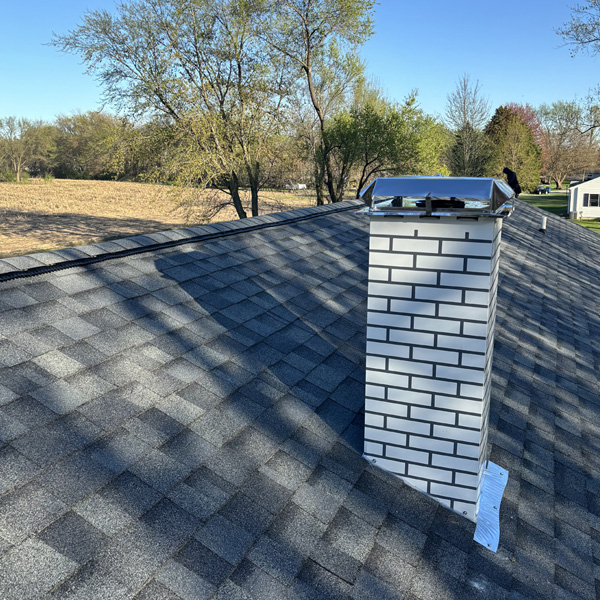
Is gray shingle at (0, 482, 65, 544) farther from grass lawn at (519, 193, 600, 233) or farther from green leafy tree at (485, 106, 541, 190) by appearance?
green leafy tree at (485, 106, 541, 190)

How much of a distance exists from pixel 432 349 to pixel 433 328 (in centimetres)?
11

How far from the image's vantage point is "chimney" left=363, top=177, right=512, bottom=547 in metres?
2.22

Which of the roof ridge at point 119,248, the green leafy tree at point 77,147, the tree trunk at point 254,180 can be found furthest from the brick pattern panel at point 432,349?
the green leafy tree at point 77,147

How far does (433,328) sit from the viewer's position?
2309 millimetres

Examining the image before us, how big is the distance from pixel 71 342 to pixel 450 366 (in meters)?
2.11

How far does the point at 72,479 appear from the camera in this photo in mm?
1848

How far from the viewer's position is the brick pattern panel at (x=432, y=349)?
7.32 feet

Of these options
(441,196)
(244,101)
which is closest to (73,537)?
(441,196)

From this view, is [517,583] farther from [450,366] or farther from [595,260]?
[595,260]

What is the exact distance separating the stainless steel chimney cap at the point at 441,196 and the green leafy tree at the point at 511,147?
4900cm

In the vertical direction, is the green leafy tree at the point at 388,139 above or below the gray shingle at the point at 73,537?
above

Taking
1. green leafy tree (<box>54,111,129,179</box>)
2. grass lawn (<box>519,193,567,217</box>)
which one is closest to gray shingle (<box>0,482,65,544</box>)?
grass lawn (<box>519,193,567,217</box>)

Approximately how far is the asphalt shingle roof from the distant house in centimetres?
4511

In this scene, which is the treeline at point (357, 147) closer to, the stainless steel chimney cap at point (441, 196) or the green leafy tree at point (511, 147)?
the green leafy tree at point (511, 147)
